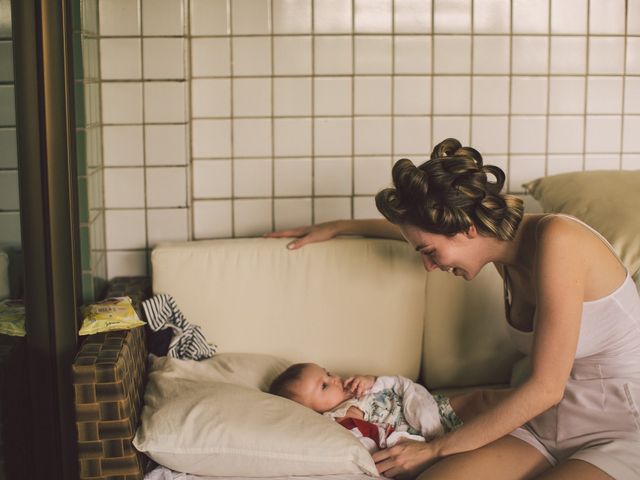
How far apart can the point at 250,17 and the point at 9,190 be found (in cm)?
103

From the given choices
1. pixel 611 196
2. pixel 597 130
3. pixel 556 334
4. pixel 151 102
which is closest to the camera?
pixel 556 334

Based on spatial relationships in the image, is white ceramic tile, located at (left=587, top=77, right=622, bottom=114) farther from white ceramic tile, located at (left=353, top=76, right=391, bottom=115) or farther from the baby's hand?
the baby's hand

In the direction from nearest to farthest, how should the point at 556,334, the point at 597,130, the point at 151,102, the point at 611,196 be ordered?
the point at 556,334 → the point at 611,196 → the point at 151,102 → the point at 597,130

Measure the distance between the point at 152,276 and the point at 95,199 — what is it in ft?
0.91

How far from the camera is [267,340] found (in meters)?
2.51

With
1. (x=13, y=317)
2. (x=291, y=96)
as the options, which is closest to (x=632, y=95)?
(x=291, y=96)

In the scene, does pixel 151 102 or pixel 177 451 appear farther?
pixel 151 102

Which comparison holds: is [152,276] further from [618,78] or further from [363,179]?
[618,78]

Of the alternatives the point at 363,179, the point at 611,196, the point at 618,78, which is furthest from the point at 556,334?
the point at 618,78

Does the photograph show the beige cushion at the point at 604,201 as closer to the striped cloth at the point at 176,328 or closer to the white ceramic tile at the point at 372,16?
the white ceramic tile at the point at 372,16

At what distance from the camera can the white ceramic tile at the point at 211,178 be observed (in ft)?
8.98

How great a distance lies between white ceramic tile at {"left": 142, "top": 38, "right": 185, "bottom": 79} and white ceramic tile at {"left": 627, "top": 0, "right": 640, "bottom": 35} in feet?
4.60

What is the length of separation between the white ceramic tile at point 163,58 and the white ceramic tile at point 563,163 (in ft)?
3.95

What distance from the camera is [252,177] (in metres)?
2.75
